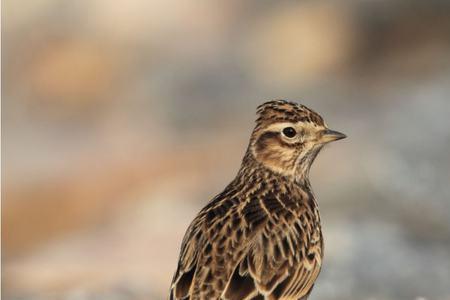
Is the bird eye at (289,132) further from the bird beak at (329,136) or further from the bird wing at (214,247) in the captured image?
the bird wing at (214,247)

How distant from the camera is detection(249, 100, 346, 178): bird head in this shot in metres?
9.24

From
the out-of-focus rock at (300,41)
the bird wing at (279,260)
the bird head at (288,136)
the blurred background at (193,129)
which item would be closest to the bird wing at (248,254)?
the bird wing at (279,260)

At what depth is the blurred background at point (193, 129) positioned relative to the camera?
1333cm

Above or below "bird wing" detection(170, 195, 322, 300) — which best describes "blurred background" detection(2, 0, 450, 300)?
above

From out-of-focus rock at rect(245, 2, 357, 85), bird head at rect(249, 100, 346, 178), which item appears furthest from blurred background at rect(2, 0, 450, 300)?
bird head at rect(249, 100, 346, 178)

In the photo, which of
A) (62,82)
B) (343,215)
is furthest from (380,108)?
(62,82)

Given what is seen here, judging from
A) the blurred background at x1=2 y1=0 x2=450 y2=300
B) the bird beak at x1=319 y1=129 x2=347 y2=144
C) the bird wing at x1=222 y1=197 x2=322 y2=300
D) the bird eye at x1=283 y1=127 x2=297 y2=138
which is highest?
the blurred background at x1=2 y1=0 x2=450 y2=300

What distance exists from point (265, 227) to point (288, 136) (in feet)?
3.50

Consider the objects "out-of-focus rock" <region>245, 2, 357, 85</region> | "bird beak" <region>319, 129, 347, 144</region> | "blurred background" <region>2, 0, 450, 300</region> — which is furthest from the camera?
"out-of-focus rock" <region>245, 2, 357, 85</region>

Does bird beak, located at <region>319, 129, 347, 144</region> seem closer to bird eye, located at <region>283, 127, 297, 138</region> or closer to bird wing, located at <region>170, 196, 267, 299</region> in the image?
bird eye, located at <region>283, 127, 297, 138</region>

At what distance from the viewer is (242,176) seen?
377 inches

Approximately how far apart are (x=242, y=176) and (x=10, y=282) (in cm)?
461

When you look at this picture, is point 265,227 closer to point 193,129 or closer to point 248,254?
point 248,254

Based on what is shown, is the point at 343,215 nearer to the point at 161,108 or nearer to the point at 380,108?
the point at 380,108
